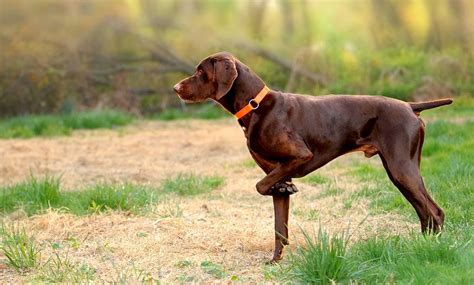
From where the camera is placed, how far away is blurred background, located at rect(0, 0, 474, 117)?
15391mm

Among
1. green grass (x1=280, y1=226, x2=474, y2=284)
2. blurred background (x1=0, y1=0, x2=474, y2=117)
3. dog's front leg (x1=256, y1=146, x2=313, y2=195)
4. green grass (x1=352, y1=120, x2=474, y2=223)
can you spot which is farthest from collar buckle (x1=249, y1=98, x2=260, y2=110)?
blurred background (x1=0, y1=0, x2=474, y2=117)

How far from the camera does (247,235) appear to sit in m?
5.95

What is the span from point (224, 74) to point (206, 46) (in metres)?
11.5

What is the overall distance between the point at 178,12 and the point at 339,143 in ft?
37.7

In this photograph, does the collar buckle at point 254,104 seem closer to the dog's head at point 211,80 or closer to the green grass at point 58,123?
the dog's head at point 211,80

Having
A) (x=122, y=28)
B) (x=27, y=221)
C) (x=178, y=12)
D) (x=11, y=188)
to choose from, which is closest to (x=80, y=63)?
(x=122, y=28)

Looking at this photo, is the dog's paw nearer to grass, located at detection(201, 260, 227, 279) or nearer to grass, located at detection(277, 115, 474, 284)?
grass, located at detection(277, 115, 474, 284)

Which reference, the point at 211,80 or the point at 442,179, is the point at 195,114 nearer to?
the point at 442,179

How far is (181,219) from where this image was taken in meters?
6.46

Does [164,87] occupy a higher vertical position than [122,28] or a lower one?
lower

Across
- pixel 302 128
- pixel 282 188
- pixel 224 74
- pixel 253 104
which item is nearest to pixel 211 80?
pixel 224 74

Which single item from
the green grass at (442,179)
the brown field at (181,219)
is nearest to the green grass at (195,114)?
the brown field at (181,219)

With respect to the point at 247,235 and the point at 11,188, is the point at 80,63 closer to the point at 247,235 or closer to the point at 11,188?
the point at 11,188

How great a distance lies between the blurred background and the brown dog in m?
9.65
